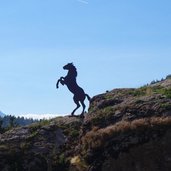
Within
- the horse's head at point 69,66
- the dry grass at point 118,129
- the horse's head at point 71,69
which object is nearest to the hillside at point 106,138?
the dry grass at point 118,129

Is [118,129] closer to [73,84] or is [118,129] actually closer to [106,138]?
[106,138]

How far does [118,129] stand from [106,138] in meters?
0.64

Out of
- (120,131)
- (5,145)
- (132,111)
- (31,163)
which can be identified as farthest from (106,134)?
(5,145)

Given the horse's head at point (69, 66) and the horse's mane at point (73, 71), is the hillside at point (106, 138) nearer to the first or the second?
the horse's mane at point (73, 71)

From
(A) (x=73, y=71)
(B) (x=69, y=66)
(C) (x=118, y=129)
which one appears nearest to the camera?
(C) (x=118, y=129)

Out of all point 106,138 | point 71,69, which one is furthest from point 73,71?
point 106,138

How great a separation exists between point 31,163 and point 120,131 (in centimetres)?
534

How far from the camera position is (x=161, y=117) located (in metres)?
22.3

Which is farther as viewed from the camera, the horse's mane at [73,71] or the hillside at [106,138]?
the horse's mane at [73,71]

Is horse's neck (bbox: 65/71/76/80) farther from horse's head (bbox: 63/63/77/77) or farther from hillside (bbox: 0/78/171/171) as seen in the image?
hillside (bbox: 0/78/171/171)

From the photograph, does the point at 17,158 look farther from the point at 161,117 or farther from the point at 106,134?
the point at 161,117

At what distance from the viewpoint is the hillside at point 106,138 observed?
2125cm

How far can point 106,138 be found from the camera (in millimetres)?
22453

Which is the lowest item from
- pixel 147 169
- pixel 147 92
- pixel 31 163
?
pixel 147 169
